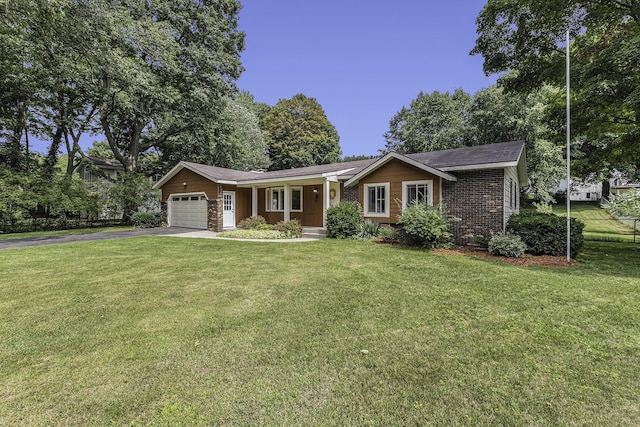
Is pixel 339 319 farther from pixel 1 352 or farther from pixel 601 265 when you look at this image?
pixel 601 265

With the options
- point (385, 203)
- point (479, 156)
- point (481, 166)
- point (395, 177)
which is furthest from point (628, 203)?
point (385, 203)

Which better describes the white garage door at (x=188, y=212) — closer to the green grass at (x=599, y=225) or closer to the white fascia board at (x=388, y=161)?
the white fascia board at (x=388, y=161)

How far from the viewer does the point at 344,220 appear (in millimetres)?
12148

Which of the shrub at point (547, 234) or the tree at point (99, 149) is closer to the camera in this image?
the shrub at point (547, 234)

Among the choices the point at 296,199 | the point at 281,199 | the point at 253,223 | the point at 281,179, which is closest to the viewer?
the point at 281,179

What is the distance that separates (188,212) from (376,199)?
11.8 m

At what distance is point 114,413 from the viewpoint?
7.28 feet

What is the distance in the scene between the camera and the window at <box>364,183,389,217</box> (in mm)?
12273

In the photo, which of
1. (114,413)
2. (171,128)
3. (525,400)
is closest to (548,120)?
(525,400)

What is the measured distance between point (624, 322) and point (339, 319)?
3.88 m

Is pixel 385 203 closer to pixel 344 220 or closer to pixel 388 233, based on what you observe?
pixel 388 233

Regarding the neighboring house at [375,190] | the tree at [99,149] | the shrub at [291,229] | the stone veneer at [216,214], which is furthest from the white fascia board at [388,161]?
the tree at [99,149]

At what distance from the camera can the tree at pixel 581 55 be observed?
9078 mm

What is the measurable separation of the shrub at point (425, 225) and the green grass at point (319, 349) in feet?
10.7
